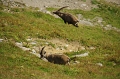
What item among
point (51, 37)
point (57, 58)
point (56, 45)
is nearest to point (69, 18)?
point (51, 37)

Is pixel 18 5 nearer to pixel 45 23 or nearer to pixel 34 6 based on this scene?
pixel 34 6

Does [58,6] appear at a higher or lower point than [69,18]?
higher

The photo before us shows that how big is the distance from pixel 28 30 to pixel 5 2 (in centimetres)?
753

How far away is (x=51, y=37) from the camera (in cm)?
2356

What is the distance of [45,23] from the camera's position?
26094mm

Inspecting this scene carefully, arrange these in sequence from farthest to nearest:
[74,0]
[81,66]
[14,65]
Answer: [74,0] → [81,66] → [14,65]

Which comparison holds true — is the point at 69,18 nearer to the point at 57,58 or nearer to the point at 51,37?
the point at 51,37

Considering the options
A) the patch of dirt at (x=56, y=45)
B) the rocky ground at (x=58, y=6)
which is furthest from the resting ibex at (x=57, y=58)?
the patch of dirt at (x=56, y=45)

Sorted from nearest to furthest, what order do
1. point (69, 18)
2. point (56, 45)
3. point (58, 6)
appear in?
point (56, 45) → point (69, 18) → point (58, 6)

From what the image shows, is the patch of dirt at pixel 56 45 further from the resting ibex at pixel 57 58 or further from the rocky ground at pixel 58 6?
the resting ibex at pixel 57 58

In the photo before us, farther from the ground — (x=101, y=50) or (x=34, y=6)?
(x=34, y=6)

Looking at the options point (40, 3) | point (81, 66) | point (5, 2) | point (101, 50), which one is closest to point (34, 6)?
point (40, 3)

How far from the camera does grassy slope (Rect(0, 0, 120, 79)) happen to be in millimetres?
15514

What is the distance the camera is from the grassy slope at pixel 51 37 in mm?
15514
